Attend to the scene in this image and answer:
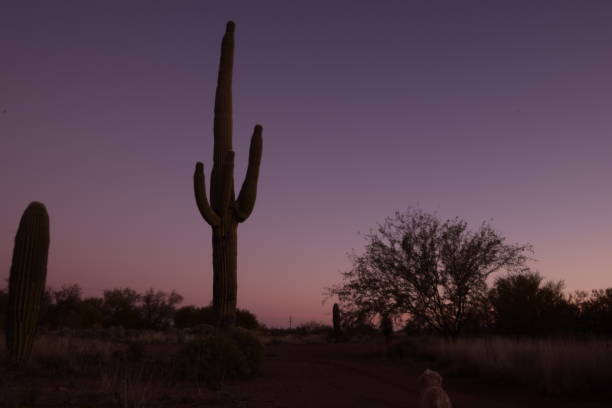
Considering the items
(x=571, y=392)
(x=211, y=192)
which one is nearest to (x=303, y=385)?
(x=571, y=392)

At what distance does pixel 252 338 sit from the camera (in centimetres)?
1344

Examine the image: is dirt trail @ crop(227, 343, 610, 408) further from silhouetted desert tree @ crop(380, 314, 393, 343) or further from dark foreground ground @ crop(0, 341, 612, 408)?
silhouetted desert tree @ crop(380, 314, 393, 343)

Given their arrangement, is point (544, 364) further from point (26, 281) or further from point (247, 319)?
point (247, 319)

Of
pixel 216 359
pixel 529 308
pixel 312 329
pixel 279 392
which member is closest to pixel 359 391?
pixel 279 392

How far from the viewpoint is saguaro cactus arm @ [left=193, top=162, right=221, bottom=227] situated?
14.4 meters

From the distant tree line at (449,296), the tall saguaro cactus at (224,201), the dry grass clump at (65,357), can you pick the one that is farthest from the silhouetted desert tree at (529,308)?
the dry grass clump at (65,357)

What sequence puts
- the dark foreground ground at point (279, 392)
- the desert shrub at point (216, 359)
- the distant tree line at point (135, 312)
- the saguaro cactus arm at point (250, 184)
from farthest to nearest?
the distant tree line at point (135, 312) < the saguaro cactus arm at point (250, 184) < the desert shrub at point (216, 359) < the dark foreground ground at point (279, 392)

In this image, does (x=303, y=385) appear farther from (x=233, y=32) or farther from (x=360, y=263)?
(x=233, y=32)

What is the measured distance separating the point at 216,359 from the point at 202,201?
4.69 metres

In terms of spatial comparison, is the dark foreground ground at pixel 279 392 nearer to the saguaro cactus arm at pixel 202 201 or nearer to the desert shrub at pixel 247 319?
the saguaro cactus arm at pixel 202 201

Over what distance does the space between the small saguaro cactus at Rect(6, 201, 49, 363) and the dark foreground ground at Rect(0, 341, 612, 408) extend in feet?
5.88

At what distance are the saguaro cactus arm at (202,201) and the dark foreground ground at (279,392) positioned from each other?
461cm

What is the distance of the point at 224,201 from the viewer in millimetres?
14711

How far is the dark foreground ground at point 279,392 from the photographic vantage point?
7992mm
